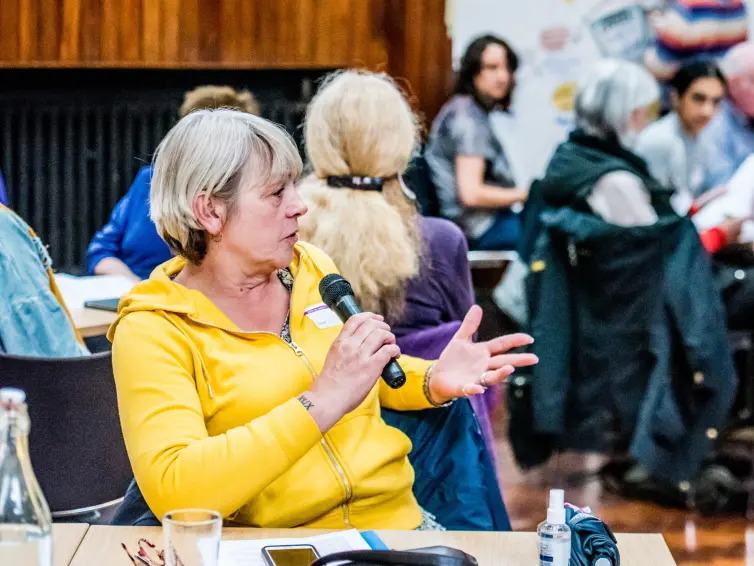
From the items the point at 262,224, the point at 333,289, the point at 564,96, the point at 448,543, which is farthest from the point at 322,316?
the point at 564,96

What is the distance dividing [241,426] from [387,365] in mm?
254

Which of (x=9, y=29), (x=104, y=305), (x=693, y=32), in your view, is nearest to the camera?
(x=104, y=305)

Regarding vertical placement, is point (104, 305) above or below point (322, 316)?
below

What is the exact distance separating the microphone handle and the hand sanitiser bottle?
34cm

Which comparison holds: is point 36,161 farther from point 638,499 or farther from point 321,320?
point 321,320

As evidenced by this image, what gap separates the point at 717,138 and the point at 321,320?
3.96m

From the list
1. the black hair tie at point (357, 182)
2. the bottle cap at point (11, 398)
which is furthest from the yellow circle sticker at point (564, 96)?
the bottle cap at point (11, 398)

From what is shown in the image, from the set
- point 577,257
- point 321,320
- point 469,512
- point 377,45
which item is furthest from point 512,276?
point 321,320

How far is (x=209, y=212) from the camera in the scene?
2068mm

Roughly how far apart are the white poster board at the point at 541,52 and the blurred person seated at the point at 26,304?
3.06 m

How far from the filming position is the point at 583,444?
4.36 metres

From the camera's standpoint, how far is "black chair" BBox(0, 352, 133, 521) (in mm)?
2617

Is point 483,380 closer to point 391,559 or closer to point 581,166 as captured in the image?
point 391,559

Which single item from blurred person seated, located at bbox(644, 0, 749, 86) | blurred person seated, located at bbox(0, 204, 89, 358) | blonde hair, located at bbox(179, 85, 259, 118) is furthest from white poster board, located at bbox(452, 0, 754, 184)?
blurred person seated, located at bbox(0, 204, 89, 358)
